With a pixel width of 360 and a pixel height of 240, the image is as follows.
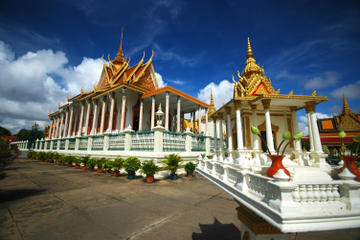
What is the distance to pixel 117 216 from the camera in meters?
3.50

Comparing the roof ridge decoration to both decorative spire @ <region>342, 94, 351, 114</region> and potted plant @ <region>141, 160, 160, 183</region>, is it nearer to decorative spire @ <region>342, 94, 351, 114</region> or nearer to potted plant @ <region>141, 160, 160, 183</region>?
potted plant @ <region>141, 160, 160, 183</region>

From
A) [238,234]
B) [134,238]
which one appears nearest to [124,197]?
[134,238]

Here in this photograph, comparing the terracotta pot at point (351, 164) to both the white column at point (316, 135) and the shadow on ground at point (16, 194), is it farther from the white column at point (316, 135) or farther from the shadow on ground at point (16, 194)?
the shadow on ground at point (16, 194)

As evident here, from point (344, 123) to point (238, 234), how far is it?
103 feet

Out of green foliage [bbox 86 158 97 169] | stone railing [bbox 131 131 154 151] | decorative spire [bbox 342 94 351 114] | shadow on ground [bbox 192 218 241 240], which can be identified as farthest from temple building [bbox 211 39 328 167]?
decorative spire [bbox 342 94 351 114]

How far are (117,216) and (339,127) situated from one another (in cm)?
3275

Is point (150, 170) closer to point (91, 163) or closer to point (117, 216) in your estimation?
point (117, 216)

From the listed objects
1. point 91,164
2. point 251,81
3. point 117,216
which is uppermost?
point 251,81

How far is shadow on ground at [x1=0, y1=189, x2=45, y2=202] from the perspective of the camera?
183 inches

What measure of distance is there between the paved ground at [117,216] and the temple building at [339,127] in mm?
26951

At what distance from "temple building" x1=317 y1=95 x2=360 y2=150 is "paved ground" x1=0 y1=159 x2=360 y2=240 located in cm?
2695

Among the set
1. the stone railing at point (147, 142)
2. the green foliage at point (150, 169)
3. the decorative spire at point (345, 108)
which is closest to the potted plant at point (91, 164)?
the stone railing at point (147, 142)

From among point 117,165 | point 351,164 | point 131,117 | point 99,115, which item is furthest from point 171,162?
point 99,115

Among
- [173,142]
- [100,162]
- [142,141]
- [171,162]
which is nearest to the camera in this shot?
[171,162]
